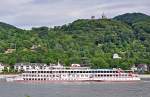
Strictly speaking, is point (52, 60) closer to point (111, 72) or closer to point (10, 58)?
point (10, 58)

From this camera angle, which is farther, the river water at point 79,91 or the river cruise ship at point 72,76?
the river cruise ship at point 72,76

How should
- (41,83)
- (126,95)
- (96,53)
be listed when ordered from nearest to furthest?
1. (126,95)
2. (41,83)
3. (96,53)

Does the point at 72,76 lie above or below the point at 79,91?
above

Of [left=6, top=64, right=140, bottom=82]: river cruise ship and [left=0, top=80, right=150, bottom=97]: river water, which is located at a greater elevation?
[left=6, top=64, right=140, bottom=82]: river cruise ship

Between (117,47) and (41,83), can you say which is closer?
(41,83)

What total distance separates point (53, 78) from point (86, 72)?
6978mm

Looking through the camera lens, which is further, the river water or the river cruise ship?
the river cruise ship

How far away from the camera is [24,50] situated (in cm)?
18188

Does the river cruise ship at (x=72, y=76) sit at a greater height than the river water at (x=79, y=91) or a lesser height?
greater

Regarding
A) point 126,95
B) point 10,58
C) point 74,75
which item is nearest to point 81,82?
point 74,75

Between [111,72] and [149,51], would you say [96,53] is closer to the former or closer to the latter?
[149,51]

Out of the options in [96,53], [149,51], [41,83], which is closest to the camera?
[41,83]

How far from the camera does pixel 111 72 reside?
120 meters

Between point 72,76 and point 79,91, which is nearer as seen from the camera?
point 79,91
